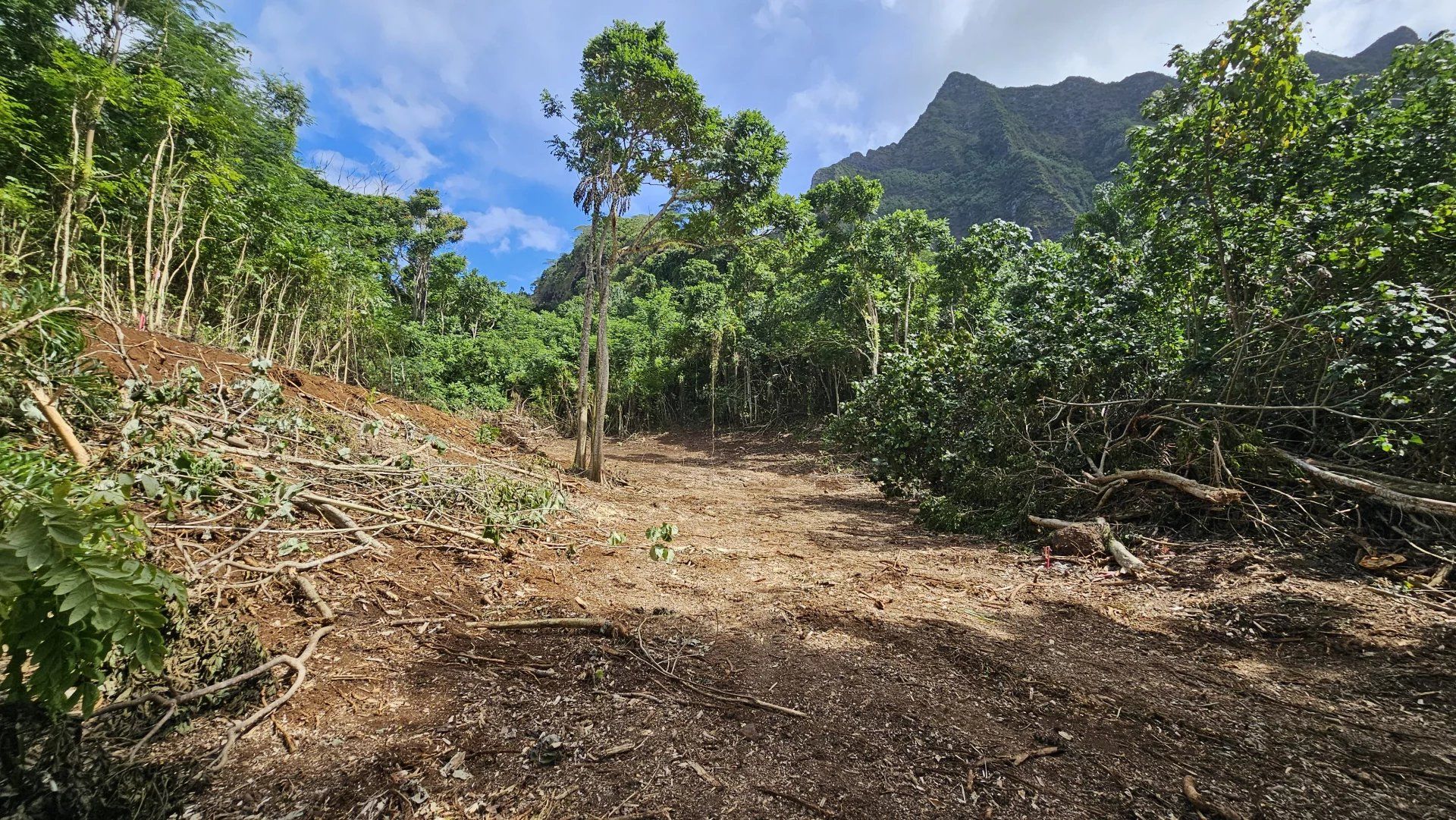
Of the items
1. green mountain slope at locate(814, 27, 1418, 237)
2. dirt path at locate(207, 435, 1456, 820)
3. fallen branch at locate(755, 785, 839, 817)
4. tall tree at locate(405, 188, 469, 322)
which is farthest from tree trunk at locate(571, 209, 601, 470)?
green mountain slope at locate(814, 27, 1418, 237)

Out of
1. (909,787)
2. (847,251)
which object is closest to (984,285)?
(847,251)

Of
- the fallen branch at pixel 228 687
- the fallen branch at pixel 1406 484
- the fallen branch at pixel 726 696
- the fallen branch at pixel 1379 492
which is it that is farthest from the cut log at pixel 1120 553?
the fallen branch at pixel 228 687

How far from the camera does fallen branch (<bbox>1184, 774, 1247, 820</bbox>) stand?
161cm

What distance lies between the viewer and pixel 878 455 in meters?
9.10

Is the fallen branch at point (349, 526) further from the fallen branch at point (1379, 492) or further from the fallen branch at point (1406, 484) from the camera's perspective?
the fallen branch at point (1406, 484)

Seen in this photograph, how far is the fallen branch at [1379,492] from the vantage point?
329 centimetres

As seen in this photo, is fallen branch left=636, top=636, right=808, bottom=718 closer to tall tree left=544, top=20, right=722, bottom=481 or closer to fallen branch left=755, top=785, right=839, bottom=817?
fallen branch left=755, top=785, right=839, bottom=817

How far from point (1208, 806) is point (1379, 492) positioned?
374cm

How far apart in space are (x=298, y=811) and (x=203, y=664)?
2.87 feet

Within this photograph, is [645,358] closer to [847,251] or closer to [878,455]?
[847,251]

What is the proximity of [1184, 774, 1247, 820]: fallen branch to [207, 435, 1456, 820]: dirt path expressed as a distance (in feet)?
0.13

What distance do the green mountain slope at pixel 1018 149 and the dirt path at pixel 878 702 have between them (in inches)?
2089

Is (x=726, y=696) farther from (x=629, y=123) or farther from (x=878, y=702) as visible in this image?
(x=629, y=123)

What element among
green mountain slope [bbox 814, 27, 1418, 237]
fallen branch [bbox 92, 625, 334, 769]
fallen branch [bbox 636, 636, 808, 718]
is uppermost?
green mountain slope [bbox 814, 27, 1418, 237]
